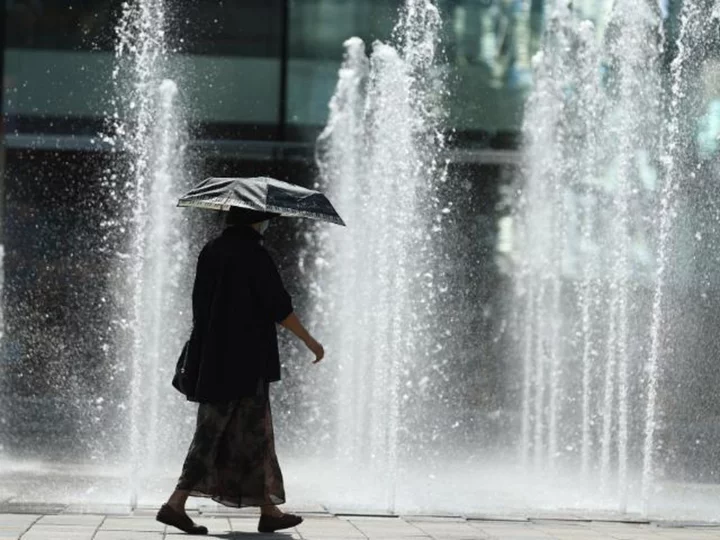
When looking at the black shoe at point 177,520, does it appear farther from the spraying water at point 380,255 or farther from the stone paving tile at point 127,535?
the spraying water at point 380,255

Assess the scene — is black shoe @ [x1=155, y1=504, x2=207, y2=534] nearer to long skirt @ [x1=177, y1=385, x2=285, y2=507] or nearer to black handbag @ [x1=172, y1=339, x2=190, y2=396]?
long skirt @ [x1=177, y1=385, x2=285, y2=507]

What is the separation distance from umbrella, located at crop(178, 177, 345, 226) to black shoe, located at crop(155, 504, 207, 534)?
1.07 meters

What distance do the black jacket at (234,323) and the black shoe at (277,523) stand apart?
455 millimetres

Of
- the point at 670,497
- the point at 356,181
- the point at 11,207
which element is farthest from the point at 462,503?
the point at 11,207

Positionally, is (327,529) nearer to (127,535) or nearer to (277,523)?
(277,523)

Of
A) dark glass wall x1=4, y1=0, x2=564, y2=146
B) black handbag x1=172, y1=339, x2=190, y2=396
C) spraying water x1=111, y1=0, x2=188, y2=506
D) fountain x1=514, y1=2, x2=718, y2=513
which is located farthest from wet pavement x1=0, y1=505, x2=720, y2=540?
dark glass wall x1=4, y1=0, x2=564, y2=146

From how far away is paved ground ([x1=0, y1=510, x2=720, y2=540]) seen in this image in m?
5.73

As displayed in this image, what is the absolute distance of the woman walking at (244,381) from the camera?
578cm

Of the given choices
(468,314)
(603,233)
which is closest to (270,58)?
(468,314)

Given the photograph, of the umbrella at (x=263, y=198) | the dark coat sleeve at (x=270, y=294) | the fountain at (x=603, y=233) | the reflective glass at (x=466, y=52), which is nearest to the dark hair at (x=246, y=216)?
the umbrella at (x=263, y=198)

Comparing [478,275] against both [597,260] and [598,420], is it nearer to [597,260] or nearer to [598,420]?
[597,260]

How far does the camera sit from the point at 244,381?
5746 mm

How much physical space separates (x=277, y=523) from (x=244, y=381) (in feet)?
1.70

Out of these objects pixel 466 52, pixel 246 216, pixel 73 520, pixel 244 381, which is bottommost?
pixel 73 520
